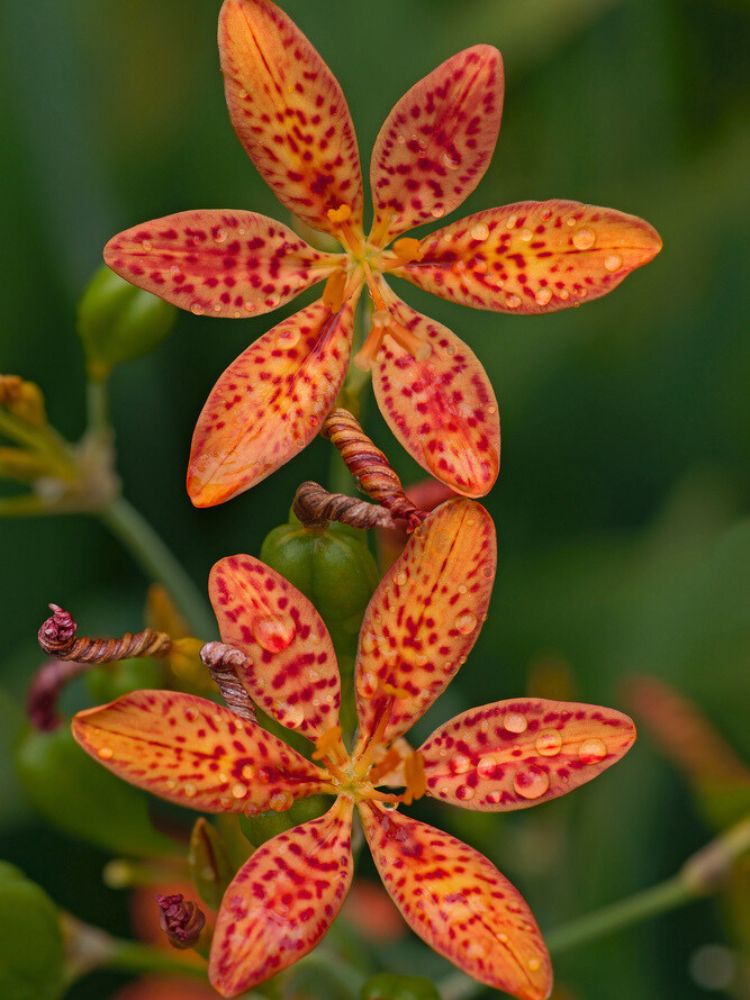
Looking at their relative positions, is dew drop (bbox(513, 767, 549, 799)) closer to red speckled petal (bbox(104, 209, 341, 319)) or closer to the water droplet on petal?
the water droplet on petal

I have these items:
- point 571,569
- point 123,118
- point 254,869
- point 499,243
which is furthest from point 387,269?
point 123,118

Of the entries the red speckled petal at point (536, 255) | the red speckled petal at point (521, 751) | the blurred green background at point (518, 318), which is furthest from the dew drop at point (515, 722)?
the blurred green background at point (518, 318)

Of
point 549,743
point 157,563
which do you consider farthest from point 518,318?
point 549,743

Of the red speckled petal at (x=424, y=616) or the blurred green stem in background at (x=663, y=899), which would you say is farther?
the blurred green stem in background at (x=663, y=899)

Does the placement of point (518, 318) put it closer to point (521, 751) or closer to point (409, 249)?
point (409, 249)

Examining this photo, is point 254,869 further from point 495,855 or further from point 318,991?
point 495,855

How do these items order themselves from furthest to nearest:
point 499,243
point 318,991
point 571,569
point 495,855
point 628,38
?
point 628,38 → point 571,569 → point 495,855 → point 318,991 → point 499,243

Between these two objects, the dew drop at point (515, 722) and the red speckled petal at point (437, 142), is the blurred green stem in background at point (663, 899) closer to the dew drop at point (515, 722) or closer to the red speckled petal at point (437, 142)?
the dew drop at point (515, 722)

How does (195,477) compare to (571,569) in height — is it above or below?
above

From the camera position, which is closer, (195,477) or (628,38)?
(195,477)
